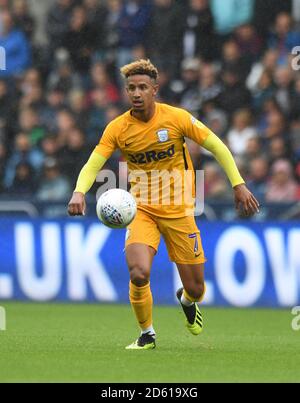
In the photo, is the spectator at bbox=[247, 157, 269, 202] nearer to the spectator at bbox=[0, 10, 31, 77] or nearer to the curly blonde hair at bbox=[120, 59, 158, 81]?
the spectator at bbox=[0, 10, 31, 77]

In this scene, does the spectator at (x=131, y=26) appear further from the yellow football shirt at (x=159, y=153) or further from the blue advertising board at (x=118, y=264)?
the yellow football shirt at (x=159, y=153)

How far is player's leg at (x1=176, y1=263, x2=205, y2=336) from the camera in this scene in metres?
9.71

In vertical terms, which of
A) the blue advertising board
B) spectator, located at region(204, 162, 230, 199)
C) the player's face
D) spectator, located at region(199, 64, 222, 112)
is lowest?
the player's face

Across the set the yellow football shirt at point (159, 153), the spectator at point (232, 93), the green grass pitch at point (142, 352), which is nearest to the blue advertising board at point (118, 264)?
the green grass pitch at point (142, 352)

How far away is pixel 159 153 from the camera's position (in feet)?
31.0

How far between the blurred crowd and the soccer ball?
5.31 metres

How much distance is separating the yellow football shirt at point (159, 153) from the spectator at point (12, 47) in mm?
7673

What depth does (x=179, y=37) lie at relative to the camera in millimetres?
15961

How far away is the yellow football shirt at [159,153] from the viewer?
30.9 ft

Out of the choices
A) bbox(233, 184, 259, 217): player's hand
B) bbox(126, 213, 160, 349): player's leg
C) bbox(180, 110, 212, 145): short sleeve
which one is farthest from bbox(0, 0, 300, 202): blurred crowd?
bbox(233, 184, 259, 217): player's hand

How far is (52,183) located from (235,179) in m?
6.72

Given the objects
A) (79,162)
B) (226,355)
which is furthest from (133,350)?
(79,162)

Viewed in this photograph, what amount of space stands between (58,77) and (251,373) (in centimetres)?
990

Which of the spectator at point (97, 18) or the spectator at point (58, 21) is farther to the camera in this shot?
the spectator at point (58, 21)
